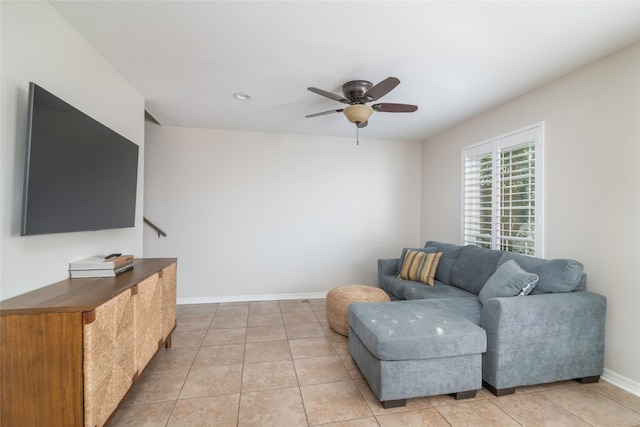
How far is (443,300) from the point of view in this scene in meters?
2.55

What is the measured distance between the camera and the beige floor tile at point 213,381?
2000mm

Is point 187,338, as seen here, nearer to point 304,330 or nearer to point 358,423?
point 304,330

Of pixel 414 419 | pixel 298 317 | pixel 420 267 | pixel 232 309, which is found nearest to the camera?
pixel 414 419

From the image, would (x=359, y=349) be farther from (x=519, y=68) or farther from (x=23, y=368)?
(x=519, y=68)

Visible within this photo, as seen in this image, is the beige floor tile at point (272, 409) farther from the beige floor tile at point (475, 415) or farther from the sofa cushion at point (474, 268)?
the sofa cushion at point (474, 268)

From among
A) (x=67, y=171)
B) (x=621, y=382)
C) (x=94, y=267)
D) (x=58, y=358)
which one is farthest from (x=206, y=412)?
(x=621, y=382)

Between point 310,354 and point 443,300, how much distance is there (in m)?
1.33

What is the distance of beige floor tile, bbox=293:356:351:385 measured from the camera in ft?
7.10

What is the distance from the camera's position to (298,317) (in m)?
3.50

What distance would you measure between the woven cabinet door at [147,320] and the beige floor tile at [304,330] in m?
1.28

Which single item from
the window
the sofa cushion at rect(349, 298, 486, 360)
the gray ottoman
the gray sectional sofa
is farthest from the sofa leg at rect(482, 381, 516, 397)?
the window

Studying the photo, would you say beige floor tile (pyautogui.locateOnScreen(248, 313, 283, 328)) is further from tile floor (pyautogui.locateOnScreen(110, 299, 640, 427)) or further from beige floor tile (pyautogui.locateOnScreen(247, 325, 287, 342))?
tile floor (pyautogui.locateOnScreen(110, 299, 640, 427))

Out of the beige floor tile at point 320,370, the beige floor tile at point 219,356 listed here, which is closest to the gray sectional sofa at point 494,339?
the beige floor tile at point 320,370

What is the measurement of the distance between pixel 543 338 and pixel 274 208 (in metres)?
3.37
